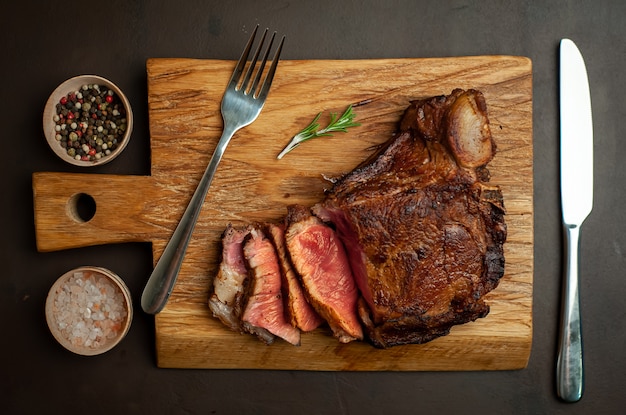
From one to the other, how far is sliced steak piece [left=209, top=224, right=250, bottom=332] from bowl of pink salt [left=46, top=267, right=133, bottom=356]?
1.44ft

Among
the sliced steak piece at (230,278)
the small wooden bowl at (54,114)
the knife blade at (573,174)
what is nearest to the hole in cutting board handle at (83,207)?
the small wooden bowl at (54,114)

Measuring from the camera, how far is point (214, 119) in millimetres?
2668

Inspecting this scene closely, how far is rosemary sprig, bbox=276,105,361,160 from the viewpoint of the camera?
2578mm

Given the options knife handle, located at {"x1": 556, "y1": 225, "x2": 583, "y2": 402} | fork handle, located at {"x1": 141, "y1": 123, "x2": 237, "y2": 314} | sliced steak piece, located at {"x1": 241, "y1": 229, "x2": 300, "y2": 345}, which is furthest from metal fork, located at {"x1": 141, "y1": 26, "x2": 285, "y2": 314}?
knife handle, located at {"x1": 556, "y1": 225, "x2": 583, "y2": 402}

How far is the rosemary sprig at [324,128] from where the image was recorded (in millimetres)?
2578

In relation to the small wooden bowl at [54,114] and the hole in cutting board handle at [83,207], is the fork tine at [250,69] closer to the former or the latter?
the small wooden bowl at [54,114]

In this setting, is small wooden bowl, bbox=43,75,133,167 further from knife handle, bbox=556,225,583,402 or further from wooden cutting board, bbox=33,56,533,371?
knife handle, bbox=556,225,583,402

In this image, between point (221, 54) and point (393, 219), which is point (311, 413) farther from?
point (221, 54)

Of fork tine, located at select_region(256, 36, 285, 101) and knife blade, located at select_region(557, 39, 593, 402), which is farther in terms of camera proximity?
knife blade, located at select_region(557, 39, 593, 402)

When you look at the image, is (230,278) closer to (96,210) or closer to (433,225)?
(96,210)

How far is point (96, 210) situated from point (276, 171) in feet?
2.98

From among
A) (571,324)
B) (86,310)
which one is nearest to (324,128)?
(86,310)

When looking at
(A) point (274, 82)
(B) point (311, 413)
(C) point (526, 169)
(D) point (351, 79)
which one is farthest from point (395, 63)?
(B) point (311, 413)

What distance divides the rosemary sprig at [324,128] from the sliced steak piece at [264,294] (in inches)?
17.9
